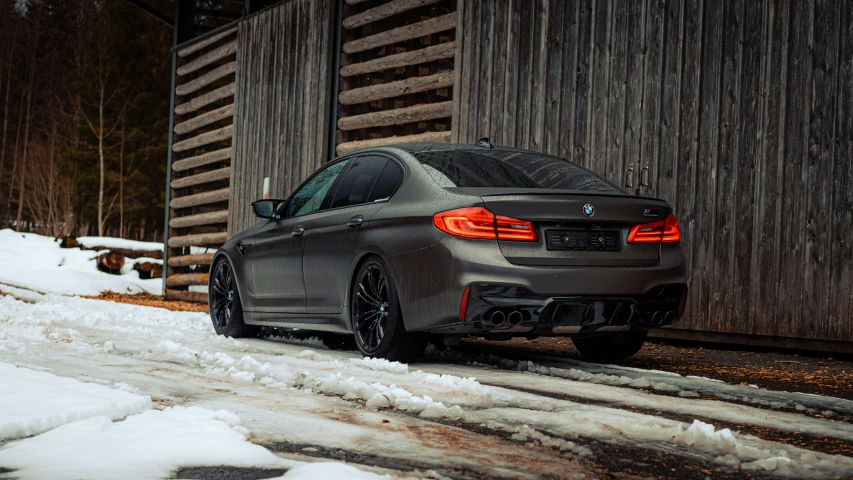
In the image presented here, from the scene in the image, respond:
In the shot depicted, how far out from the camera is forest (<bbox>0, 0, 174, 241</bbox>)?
4612 cm

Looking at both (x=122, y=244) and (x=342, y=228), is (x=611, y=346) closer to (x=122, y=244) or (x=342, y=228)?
(x=342, y=228)

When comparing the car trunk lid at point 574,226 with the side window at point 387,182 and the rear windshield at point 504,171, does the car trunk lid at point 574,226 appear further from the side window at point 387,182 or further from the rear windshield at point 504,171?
the side window at point 387,182

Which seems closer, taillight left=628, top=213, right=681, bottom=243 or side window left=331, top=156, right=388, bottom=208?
taillight left=628, top=213, right=681, bottom=243

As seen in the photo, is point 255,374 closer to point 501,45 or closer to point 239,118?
point 501,45

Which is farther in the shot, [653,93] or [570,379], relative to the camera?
[653,93]

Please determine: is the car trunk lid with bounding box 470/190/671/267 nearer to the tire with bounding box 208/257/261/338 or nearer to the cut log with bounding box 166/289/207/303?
the tire with bounding box 208/257/261/338

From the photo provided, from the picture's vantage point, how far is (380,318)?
6.66 m

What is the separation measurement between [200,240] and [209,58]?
320 cm

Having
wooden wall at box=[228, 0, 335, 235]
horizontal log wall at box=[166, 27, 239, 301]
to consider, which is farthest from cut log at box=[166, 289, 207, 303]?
wooden wall at box=[228, 0, 335, 235]

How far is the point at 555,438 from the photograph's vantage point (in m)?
3.95

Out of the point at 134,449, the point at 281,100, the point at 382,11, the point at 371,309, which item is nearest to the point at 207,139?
the point at 281,100

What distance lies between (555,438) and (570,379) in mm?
1997

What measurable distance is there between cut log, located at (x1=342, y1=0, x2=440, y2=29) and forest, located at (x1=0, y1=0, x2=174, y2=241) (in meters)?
31.1

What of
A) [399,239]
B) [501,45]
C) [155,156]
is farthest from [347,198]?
[155,156]
